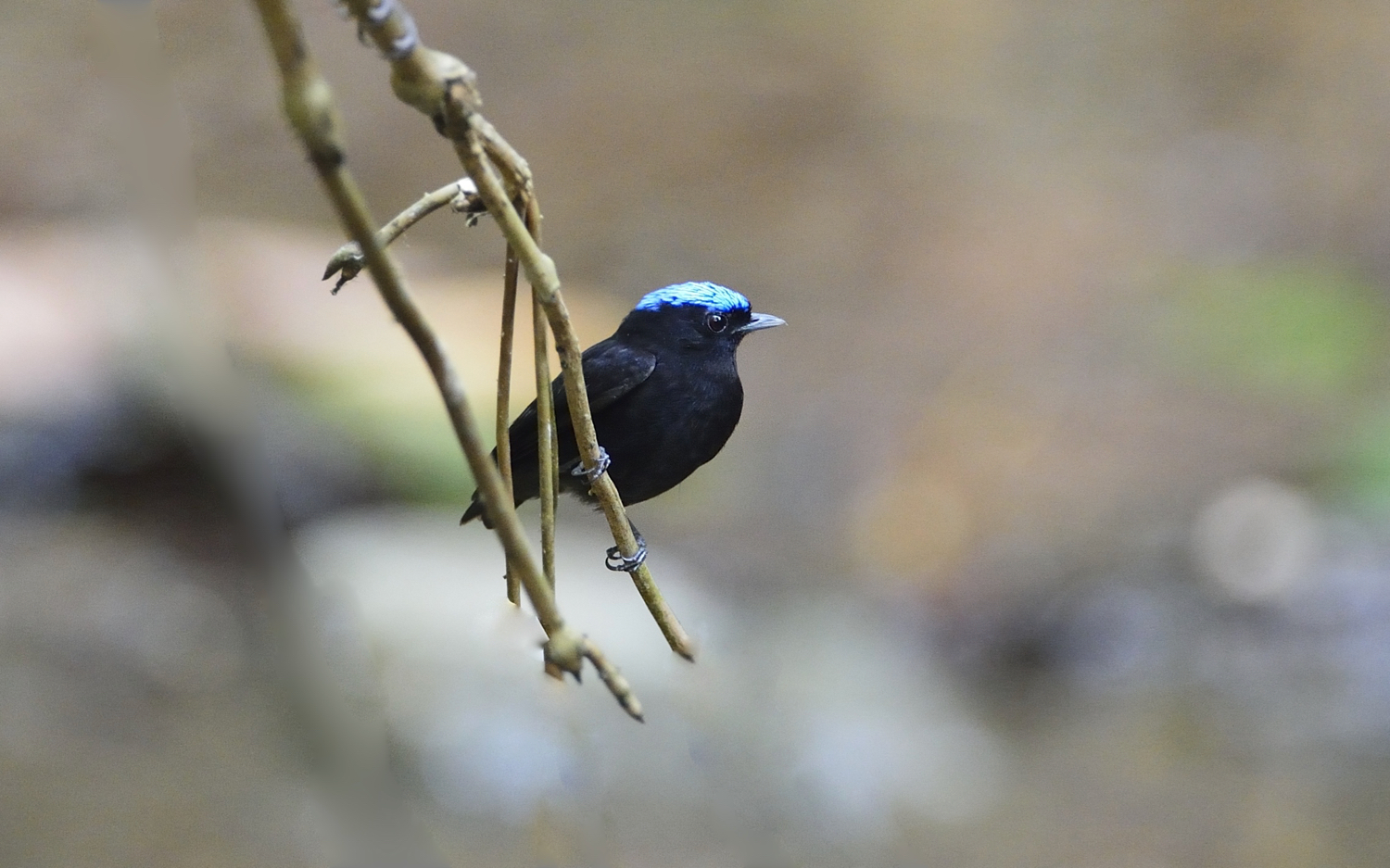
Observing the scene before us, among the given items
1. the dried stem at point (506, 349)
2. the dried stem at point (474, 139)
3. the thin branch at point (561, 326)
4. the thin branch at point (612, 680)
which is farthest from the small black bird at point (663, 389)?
the thin branch at point (612, 680)

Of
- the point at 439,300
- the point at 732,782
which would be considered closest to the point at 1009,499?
the point at 439,300

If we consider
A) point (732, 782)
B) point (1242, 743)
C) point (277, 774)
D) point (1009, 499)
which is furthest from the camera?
point (1009, 499)

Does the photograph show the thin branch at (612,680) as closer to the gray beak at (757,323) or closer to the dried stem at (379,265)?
the dried stem at (379,265)

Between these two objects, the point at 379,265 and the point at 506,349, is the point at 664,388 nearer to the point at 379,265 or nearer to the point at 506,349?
the point at 506,349

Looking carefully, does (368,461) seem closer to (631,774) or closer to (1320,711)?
(631,774)

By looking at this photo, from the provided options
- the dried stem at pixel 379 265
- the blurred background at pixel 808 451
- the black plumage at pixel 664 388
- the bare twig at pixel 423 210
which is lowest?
the dried stem at pixel 379 265

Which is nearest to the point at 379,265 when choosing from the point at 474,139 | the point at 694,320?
the point at 474,139

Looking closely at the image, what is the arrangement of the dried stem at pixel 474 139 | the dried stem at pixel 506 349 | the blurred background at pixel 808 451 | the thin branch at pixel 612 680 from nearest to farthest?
the dried stem at pixel 474 139 → the thin branch at pixel 612 680 → the dried stem at pixel 506 349 → the blurred background at pixel 808 451
